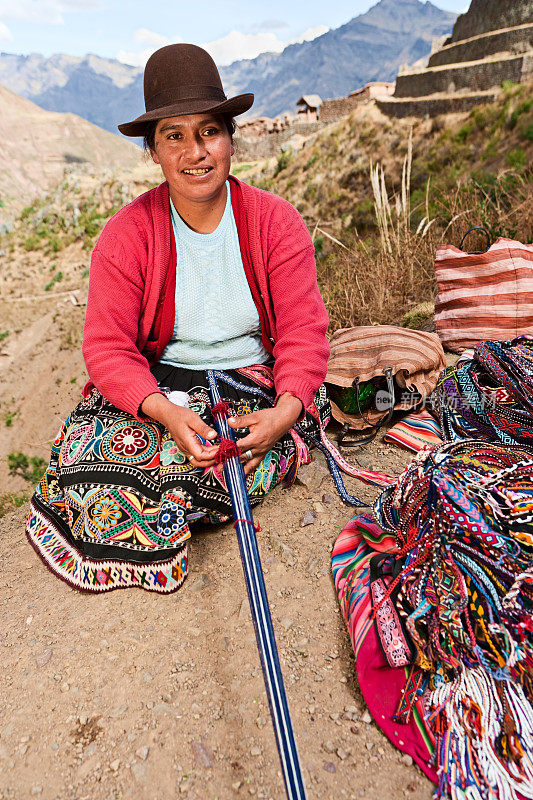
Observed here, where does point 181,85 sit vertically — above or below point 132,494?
above

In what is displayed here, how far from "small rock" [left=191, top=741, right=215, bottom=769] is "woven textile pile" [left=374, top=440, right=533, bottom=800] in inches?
18.5

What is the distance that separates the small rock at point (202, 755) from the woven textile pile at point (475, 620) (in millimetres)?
470

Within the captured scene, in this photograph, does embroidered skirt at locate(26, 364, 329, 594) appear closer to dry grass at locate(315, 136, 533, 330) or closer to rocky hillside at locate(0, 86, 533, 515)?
dry grass at locate(315, 136, 533, 330)

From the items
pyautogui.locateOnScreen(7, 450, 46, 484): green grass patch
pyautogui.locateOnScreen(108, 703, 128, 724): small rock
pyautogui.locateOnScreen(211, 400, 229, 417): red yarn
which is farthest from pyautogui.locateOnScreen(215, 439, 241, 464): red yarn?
pyautogui.locateOnScreen(7, 450, 46, 484): green grass patch

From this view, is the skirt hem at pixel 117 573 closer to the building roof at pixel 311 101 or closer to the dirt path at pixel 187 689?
the dirt path at pixel 187 689

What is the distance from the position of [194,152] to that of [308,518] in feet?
4.07

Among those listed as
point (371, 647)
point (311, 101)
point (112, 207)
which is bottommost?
point (112, 207)

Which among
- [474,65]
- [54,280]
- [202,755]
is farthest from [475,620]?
[474,65]

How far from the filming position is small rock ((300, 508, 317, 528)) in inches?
69.7

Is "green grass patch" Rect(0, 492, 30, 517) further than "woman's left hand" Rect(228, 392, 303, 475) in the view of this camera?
Yes

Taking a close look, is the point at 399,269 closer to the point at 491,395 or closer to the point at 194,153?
the point at 491,395

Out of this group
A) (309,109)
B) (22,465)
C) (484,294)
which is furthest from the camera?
(309,109)

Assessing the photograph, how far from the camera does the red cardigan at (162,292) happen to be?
1.57 meters

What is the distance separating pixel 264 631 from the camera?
1030mm
